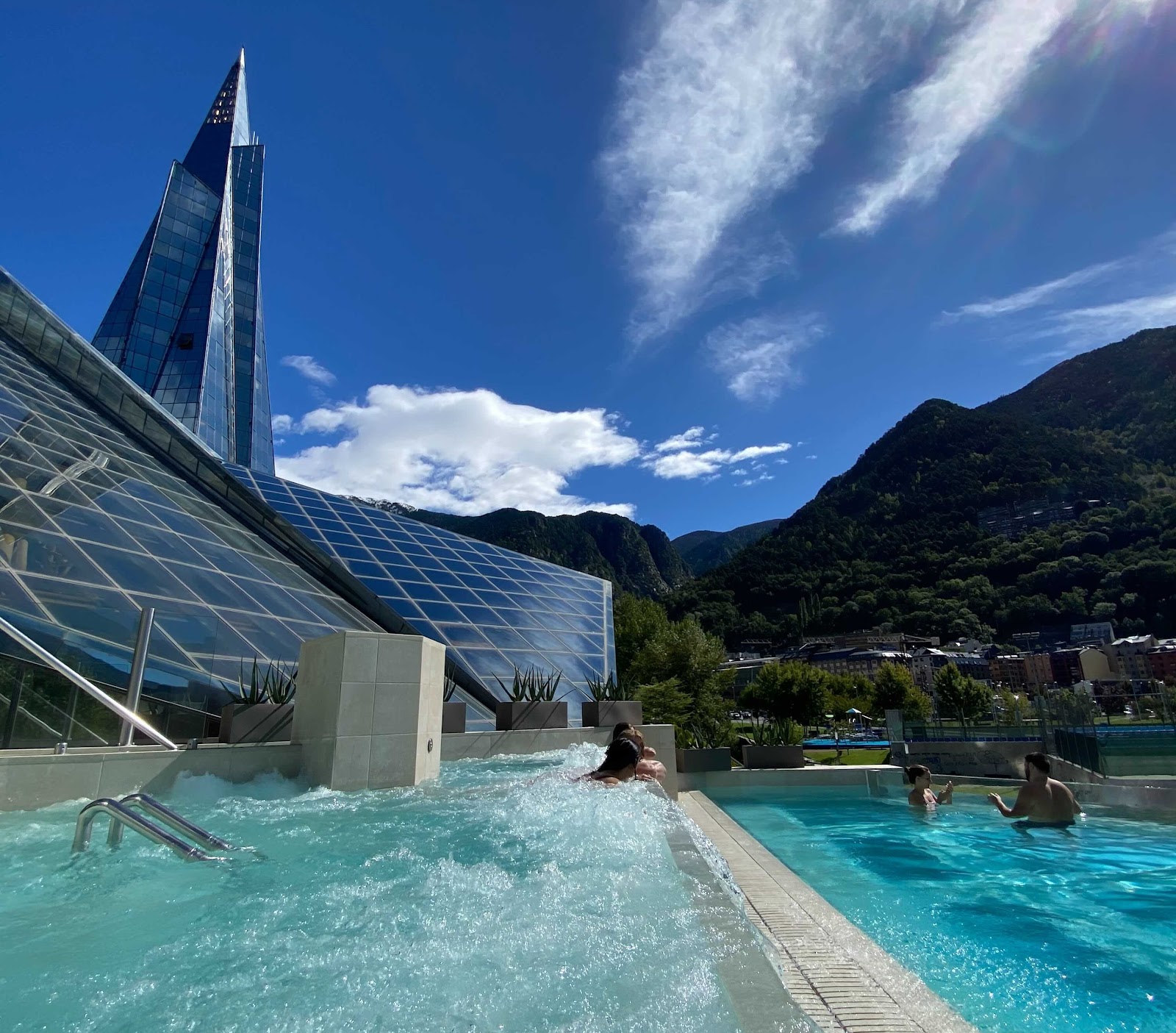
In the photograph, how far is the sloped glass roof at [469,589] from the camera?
16.1 m

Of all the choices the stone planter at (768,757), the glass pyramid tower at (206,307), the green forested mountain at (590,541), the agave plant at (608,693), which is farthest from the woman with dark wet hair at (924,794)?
the green forested mountain at (590,541)

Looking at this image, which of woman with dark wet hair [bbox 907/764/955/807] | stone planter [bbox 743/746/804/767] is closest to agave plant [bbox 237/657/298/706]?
woman with dark wet hair [bbox 907/764/955/807]

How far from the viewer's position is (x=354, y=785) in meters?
7.53

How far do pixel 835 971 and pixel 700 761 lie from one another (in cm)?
1223

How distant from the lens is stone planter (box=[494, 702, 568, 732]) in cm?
1195

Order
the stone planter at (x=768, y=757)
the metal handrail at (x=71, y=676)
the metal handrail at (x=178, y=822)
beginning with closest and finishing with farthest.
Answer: the metal handrail at (x=178, y=822) < the metal handrail at (x=71, y=676) < the stone planter at (x=768, y=757)

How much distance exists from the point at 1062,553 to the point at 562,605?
426 feet

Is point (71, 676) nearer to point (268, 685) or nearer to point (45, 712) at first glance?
point (45, 712)

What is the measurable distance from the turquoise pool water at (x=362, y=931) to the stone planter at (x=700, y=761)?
37.1 ft

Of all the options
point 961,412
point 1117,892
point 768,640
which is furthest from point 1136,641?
point 1117,892

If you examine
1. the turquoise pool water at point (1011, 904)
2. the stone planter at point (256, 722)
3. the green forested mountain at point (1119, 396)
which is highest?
the green forested mountain at point (1119, 396)

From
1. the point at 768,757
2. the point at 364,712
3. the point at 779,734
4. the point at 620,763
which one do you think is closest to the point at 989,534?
the point at 779,734

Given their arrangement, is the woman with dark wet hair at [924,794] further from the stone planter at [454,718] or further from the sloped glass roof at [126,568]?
the sloped glass roof at [126,568]

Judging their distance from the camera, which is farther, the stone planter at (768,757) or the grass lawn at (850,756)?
the grass lawn at (850,756)
